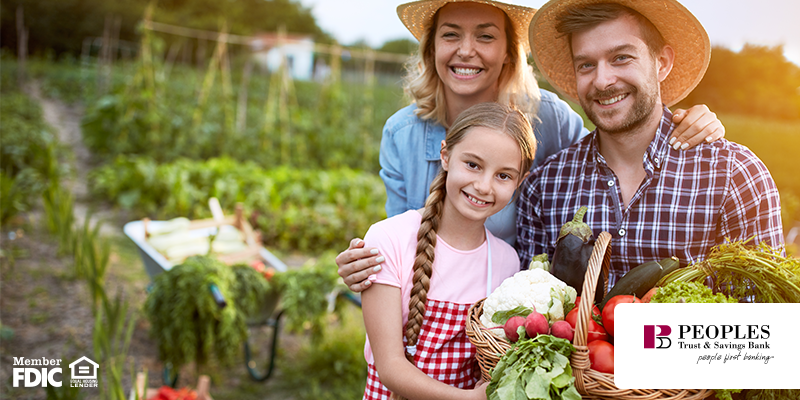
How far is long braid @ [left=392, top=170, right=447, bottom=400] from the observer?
1668mm

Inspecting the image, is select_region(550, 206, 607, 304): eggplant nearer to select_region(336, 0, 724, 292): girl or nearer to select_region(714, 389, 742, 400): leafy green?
select_region(714, 389, 742, 400): leafy green

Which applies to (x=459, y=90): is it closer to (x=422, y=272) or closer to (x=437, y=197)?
(x=437, y=197)

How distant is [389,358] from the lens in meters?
1.62

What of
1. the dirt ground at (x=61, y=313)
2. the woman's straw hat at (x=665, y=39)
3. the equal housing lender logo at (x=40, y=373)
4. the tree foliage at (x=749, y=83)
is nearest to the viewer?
the woman's straw hat at (x=665, y=39)

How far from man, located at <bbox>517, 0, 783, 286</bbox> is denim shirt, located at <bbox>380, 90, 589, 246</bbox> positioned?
0.28 meters

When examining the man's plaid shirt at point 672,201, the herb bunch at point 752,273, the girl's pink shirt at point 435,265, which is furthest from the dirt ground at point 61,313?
the herb bunch at point 752,273

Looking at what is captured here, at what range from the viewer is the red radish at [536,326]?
1284mm

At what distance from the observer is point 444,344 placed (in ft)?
5.72

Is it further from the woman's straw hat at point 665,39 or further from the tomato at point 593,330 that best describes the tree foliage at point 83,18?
the tomato at point 593,330

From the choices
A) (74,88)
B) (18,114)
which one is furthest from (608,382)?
(74,88)

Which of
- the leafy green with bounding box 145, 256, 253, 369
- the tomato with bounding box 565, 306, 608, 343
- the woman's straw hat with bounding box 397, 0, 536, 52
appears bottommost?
the leafy green with bounding box 145, 256, 253, 369

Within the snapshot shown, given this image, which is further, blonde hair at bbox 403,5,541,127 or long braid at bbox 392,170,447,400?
blonde hair at bbox 403,5,541,127

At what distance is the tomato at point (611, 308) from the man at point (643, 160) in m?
0.59

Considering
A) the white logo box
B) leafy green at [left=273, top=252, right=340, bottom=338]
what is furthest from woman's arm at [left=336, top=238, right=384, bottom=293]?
leafy green at [left=273, top=252, right=340, bottom=338]
